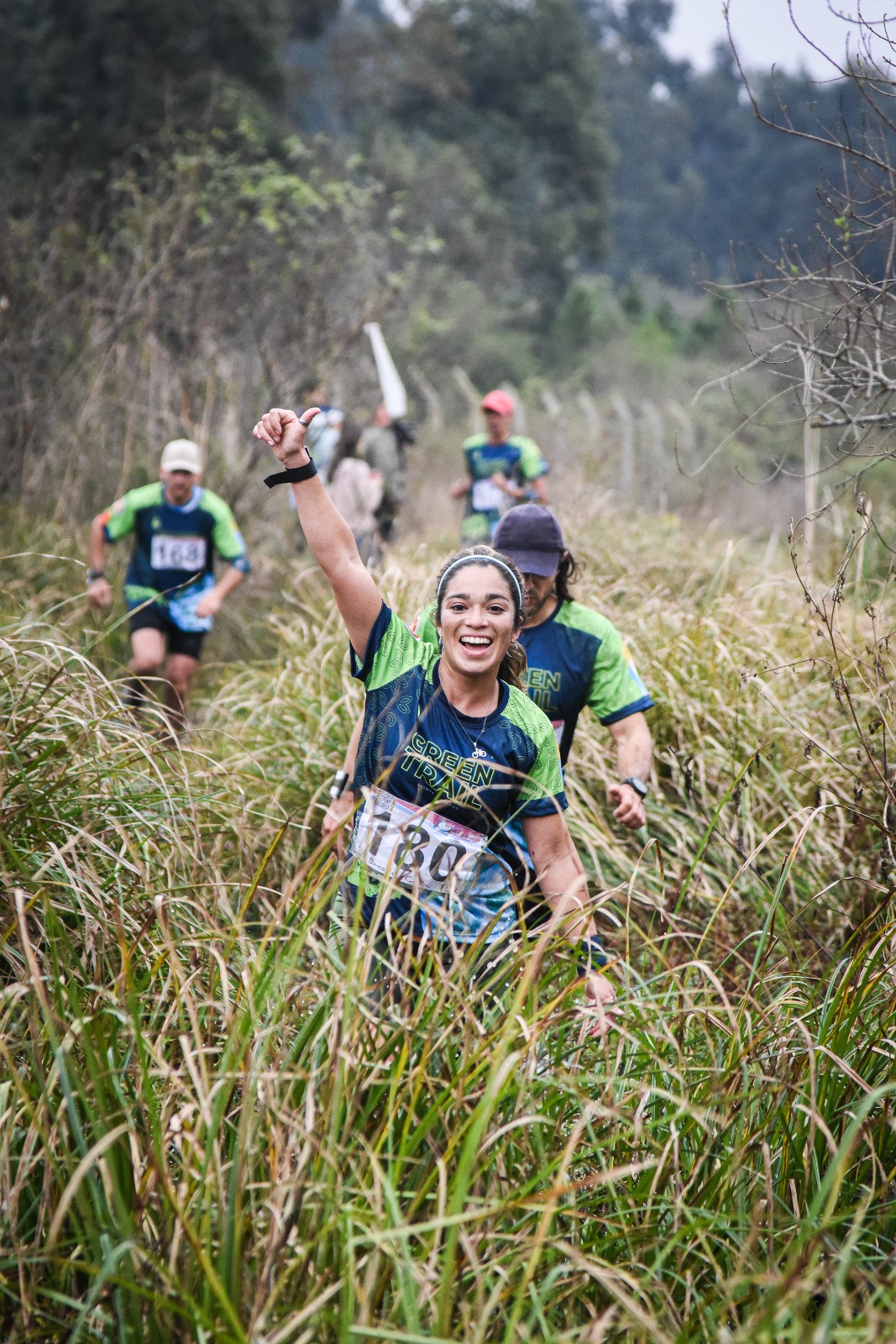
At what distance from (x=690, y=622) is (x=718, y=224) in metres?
60.1

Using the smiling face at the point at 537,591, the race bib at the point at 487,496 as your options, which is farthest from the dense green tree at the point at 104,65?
the smiling face at the point at 537,591

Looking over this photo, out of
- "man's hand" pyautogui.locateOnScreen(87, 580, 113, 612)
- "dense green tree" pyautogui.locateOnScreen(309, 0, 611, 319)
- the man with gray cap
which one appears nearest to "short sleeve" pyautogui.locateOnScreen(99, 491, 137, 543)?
the man with gray cap

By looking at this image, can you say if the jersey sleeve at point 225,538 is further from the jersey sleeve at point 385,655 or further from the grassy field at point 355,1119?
the jersey sleeve at point 385,655

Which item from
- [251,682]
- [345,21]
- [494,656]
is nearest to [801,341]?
[494,656]

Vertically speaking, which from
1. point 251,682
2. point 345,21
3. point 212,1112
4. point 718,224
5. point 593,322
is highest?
point 345,21

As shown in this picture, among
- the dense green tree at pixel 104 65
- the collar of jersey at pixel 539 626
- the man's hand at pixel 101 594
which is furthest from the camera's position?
the dense green tree at pixel 104 65

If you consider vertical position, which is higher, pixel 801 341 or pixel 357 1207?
pixel 801 341

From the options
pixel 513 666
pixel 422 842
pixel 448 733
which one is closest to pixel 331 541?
pixel 448 733

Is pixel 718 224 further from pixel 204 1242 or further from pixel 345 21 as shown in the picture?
pixel 204 1242

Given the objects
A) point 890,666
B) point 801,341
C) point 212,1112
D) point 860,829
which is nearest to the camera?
point 212,1112

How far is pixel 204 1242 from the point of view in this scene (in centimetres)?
216

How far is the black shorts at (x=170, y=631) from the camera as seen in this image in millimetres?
7031

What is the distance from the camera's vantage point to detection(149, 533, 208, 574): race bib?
716 cm

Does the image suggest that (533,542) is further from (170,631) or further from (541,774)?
(170,631)
